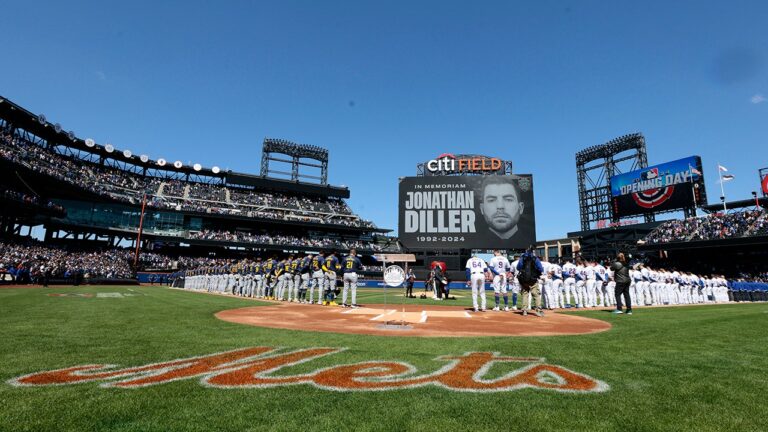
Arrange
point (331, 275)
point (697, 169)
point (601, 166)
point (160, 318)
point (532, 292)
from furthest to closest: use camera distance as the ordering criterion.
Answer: point (601, 166) → point (697, 169) → point (331, 275) → point (532, 292) → point (160, 318)

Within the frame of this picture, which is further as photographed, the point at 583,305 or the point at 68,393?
the point at 583,305

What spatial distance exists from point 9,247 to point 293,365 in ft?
143

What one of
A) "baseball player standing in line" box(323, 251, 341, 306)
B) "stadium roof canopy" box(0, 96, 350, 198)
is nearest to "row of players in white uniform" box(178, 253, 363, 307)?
"baseball player standing in line" box(323, 251, 341, 306)

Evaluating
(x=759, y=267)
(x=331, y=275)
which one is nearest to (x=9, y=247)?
(x=331, y=275)

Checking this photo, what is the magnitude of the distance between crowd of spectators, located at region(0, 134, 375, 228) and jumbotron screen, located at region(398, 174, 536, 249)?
25753 mm

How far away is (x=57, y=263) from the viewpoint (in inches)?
1335

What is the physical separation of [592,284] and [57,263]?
143ft

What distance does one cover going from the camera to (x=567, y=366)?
440 cm

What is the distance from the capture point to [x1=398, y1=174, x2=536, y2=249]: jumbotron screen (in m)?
34.9

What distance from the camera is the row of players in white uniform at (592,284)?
44.9ft

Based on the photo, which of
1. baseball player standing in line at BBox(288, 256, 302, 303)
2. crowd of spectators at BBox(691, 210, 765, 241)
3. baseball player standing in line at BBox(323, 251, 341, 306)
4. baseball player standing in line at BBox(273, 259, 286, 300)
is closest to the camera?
A: baseball player standing in line at BBox(323, 251, 341, 306)

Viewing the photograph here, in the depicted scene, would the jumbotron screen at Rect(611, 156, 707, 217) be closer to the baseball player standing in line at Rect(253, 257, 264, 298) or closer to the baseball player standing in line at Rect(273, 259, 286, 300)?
the baseball player standing in line at Rect(273, 259, 286, 300)

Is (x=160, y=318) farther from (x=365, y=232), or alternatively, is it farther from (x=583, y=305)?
(x=365, y=232)

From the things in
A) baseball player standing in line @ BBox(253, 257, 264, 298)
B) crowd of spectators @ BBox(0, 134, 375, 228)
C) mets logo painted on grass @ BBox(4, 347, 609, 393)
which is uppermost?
crowd of spectators @ BBox(0, 134, 375, 228)
